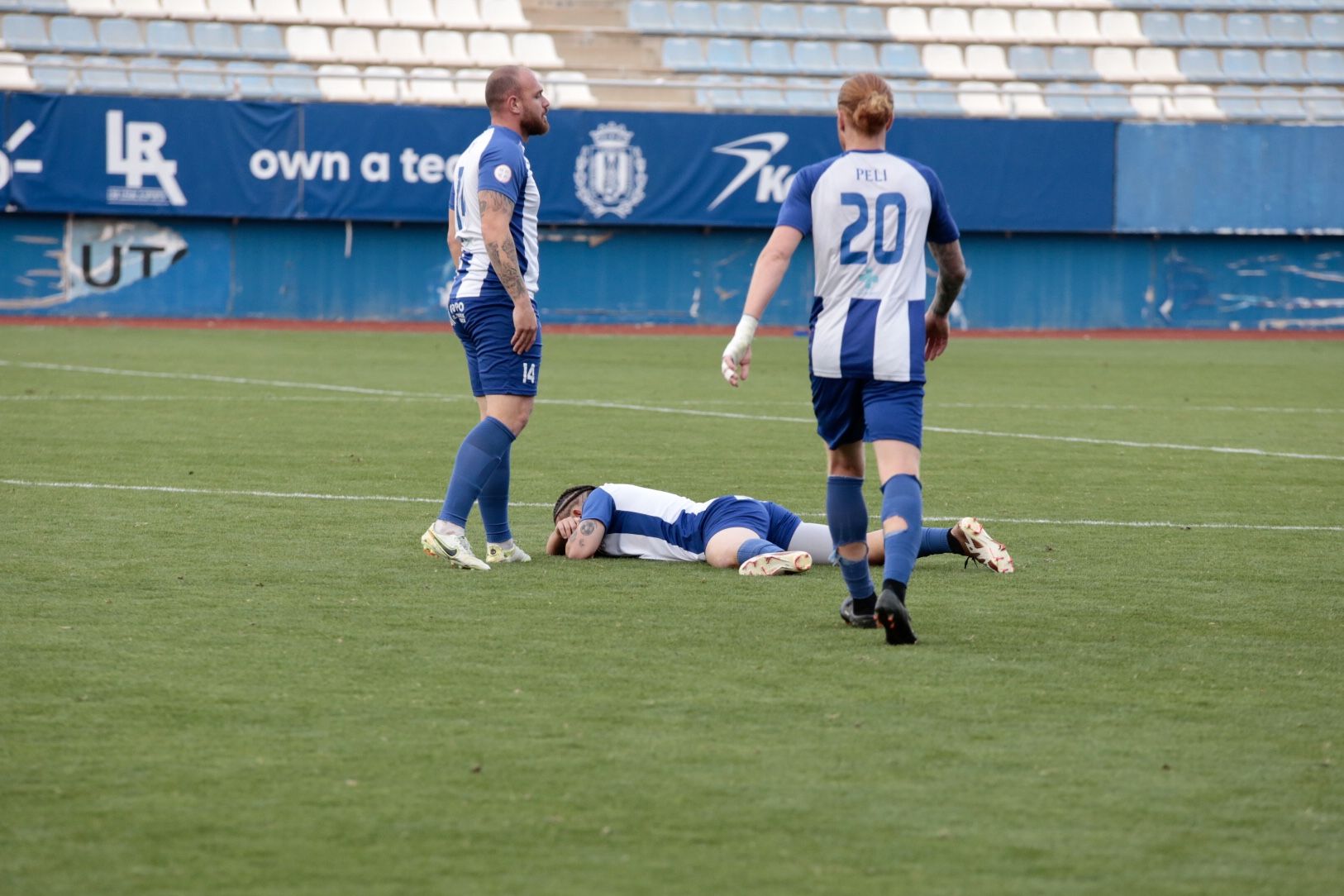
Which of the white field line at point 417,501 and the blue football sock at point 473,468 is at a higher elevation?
the blue football sock at point 473,468

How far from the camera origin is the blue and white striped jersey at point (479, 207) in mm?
6328

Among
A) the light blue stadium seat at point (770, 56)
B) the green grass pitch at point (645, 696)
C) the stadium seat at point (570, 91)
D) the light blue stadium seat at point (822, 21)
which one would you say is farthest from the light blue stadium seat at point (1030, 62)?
the green grass pitch at point (645, 696)

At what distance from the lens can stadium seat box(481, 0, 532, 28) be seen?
29016 mm

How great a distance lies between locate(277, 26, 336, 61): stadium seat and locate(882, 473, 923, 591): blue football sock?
24.1 m

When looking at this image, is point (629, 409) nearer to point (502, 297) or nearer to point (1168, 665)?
point (502, 297)

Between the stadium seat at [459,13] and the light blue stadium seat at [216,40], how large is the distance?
11.6 feet

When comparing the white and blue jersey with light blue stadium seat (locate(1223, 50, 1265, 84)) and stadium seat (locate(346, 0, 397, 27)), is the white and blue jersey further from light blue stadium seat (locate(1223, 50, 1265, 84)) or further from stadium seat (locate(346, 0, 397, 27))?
light blue stadium seat (locate(1223, 50, 1265, 84))

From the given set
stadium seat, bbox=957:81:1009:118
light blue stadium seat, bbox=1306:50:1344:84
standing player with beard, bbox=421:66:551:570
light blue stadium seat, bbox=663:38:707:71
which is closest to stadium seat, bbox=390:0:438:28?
light blue stadium seat, bbox=663:38:707:71

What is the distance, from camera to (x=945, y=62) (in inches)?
1196

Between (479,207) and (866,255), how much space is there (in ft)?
5.89

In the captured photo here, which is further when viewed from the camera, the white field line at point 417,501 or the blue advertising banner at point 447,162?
the blue advertising banner at point 447,162

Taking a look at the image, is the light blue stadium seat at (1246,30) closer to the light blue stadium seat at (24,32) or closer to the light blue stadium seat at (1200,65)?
the light blue stadium seat at (1200,65)

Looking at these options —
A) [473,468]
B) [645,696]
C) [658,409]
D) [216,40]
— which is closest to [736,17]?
[216,40]

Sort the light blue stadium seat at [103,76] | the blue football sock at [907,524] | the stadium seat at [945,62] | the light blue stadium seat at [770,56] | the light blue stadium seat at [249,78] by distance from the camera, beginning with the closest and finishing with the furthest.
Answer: the blue football sock at [907,524] → the light blue stadium seat at [103,76] → the light blue stadium seat at [249,78] → the light blue stadium seat at [770,56] → the stadium seat at [945,62]
